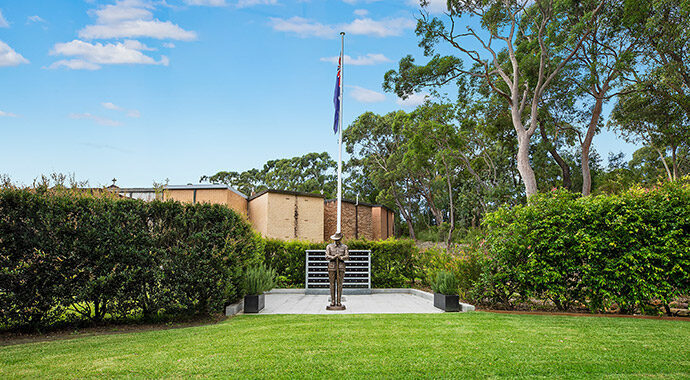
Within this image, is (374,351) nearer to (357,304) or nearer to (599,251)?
(357,304)

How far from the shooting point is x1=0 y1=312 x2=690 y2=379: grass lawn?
3811mm

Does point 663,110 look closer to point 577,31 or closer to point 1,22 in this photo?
point 577,31

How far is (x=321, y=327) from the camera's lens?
5625mm

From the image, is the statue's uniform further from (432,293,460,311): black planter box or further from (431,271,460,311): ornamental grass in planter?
(432,293,460,311): black planter box

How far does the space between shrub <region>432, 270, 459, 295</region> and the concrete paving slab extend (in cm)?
42

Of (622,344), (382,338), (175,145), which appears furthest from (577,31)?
(175,145)

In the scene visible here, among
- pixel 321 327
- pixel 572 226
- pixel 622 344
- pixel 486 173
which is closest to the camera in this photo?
pixel 622 344

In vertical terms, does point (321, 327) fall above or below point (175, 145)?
below

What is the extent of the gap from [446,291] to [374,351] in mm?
3691

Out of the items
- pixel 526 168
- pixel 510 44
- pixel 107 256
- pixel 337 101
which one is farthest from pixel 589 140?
pixel 107 256

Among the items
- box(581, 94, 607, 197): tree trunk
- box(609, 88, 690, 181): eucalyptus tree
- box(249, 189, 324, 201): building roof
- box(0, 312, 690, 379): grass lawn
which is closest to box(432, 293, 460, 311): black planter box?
box(0, 312, 690, 379): grass lawn

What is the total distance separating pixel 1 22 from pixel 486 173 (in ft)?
86.2

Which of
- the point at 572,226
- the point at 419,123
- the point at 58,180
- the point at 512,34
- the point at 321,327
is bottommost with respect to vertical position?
the point at 321,327

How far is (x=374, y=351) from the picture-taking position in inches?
172
